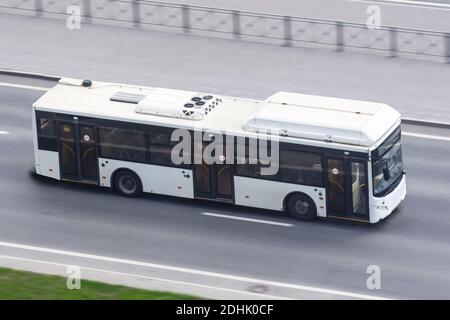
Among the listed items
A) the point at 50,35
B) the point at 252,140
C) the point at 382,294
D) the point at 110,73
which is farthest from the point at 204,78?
the point at 382,294

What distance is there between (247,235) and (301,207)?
1512 millimetres

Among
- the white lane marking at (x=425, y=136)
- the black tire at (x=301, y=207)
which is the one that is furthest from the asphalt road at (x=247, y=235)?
the white lane marking at (x=425, y=136)

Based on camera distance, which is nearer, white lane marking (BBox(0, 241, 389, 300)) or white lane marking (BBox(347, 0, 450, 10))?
white lane marking (BBox(0, 241, 389, 300))

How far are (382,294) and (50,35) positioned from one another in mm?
19253

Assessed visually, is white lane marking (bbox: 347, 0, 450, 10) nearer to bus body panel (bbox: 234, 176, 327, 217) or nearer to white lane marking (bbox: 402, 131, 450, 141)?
white lane marking (bbox: 402, 131, 450, 141)

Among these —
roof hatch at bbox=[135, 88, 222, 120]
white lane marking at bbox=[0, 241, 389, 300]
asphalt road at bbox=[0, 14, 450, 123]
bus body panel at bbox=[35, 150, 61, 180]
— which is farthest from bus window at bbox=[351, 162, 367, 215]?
bus body panel at bbox=[35, 150, 61, 180]

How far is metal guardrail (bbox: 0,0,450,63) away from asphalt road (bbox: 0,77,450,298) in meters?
7.59

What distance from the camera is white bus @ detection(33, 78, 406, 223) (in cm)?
3017

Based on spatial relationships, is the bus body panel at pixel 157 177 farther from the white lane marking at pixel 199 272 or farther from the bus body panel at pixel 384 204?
the bus body panel at pixel 384 204

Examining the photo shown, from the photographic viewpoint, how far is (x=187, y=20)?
42938 mm

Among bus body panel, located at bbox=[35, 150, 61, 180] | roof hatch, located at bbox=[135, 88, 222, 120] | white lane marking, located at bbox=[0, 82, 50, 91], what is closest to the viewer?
roof hatch, located at bbox=[135, 88, 222, 120]

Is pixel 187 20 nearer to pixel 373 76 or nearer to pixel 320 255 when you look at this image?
pixel 373 76

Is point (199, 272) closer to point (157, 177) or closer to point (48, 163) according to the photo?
point (157, 177)
